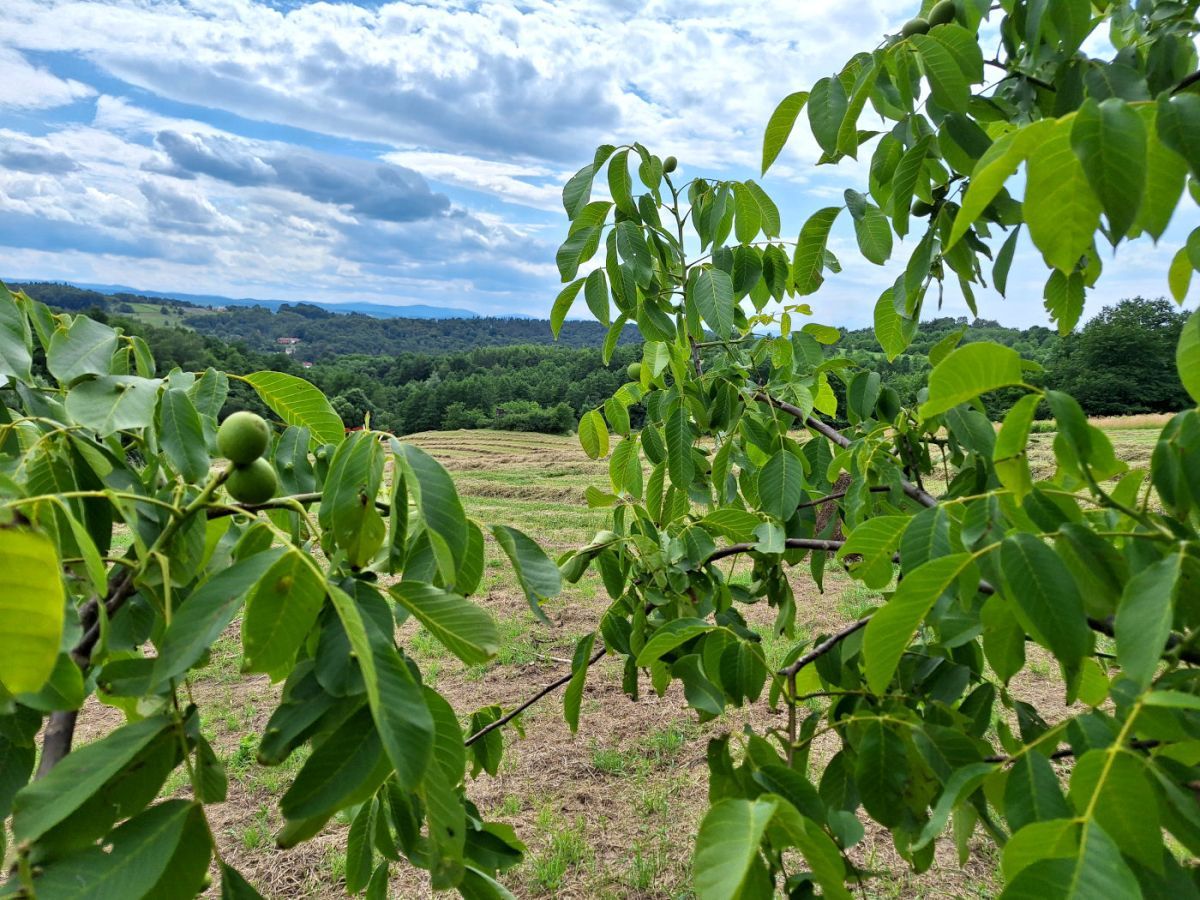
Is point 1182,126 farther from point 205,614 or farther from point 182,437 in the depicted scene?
point 182,437

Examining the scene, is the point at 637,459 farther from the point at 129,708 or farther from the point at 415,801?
the point at 129,708

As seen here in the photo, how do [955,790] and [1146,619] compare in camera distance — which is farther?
[955,790]

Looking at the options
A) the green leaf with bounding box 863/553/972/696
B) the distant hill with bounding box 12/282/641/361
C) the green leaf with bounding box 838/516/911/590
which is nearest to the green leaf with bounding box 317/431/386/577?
the green leaf with bounding box 863/553/972/696

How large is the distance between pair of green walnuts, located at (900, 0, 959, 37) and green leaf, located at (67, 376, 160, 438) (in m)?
1.27

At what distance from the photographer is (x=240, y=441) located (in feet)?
2.71

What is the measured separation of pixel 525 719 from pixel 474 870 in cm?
440

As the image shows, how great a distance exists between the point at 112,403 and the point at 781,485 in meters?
1.25

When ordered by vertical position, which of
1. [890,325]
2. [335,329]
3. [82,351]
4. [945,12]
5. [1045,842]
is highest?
[335,329]

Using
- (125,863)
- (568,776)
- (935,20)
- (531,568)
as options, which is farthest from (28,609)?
(568,776)

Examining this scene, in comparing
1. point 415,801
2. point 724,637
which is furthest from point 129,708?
point 724,637

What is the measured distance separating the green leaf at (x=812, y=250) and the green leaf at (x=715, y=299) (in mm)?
165

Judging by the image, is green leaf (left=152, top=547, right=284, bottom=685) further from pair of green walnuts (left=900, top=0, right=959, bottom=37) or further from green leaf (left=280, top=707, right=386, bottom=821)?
pair of green walnuts (left=900, top=0, right=959, bottom=37)

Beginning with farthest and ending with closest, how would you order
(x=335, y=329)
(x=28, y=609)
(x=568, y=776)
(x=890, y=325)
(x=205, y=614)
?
(x=335, y=329) → (x=568, y=776) → (x=890, y=325) → (x=205, y=614) → (x=28, y=609)

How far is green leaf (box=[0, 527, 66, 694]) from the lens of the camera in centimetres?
52
